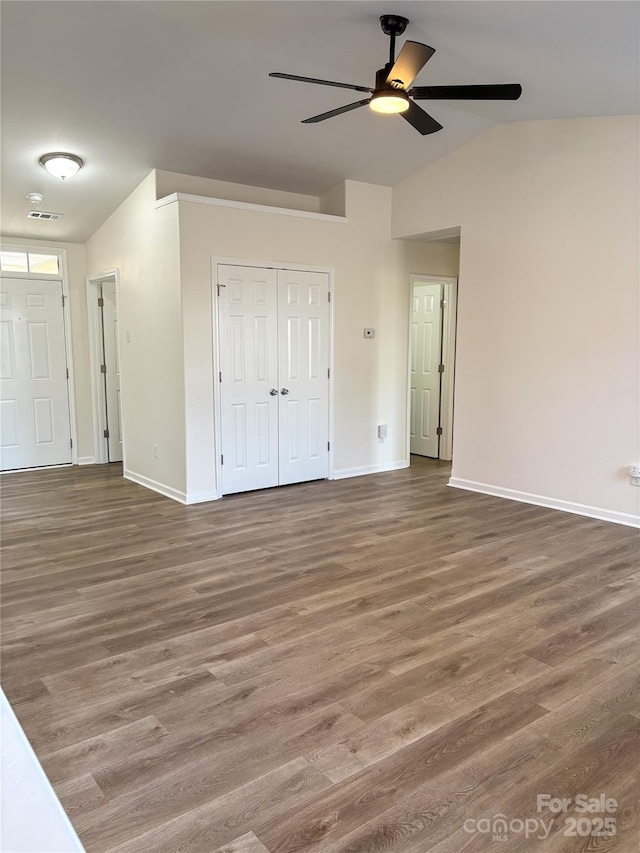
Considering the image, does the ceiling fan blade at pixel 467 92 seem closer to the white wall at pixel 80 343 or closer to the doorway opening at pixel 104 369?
the doorway opening at pixel 104 369

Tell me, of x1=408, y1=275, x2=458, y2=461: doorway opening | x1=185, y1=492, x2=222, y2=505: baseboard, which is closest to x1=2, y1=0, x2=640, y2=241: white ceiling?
x1=408, y1=275, x2=458, y2=461: doorway opening

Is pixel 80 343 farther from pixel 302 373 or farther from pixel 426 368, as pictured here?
pixel 426 368

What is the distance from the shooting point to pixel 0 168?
4809 millimetres

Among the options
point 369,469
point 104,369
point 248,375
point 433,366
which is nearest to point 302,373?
point 248,375

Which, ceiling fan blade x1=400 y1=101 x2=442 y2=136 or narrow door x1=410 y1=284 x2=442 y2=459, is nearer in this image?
ceiling fan blade x1=400 y1=101 x2=442 y2=136

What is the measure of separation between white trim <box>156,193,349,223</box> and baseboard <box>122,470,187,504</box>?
254cm

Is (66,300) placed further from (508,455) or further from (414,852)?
(414,852)

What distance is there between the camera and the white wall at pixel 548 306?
4398 millimetres

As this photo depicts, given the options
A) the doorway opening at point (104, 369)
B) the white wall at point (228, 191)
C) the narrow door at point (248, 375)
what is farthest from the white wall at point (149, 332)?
the doorway opening at point (104, 369)

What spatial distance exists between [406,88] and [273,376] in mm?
2901

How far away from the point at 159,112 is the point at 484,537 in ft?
12.9

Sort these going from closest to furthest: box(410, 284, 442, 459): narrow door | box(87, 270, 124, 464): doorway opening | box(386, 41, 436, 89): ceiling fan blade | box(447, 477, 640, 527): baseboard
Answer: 1. box(386, 41, 436, 89): ceiling fan blade
2. box(447, 477, 640, 527): baseboard
3. box(87, 270, 124, 464): doorway opening
4. box(410, 284, 442, 459): narrow door

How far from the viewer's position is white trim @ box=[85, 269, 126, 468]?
679 centimetres

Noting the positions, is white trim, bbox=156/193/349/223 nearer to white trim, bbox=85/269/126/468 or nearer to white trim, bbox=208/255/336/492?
white trim, bbox=208/255/336/492
